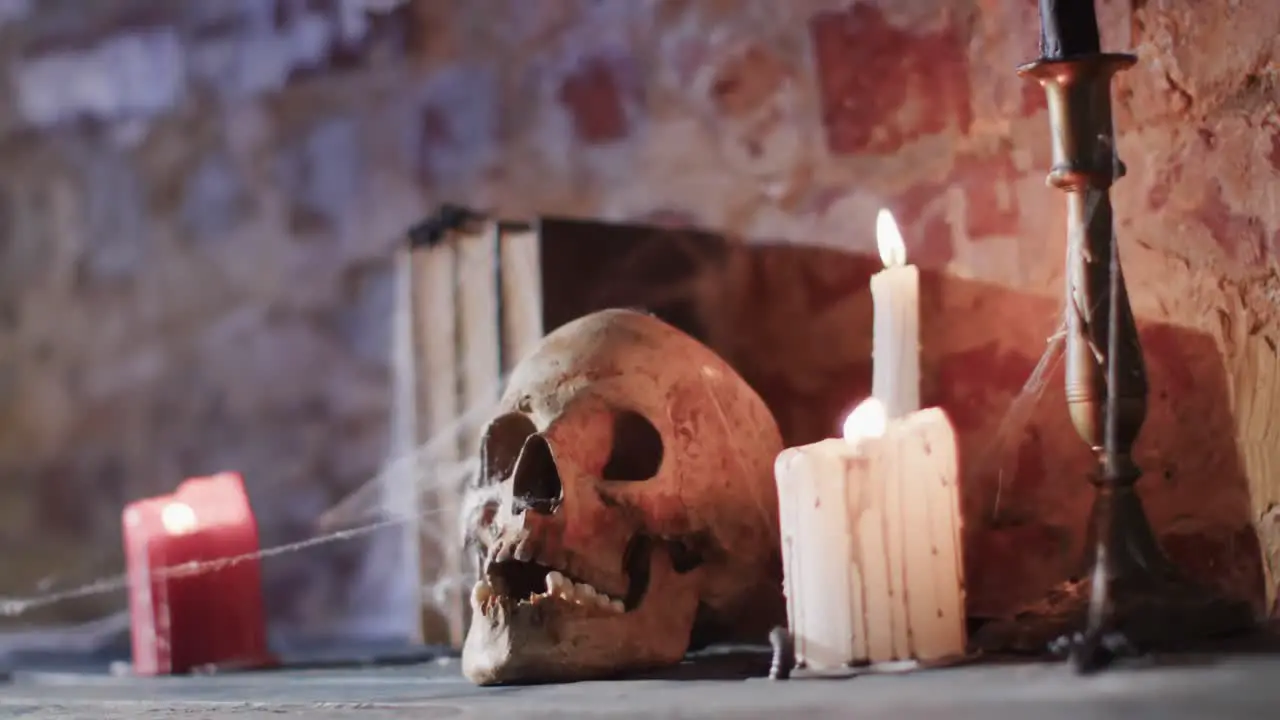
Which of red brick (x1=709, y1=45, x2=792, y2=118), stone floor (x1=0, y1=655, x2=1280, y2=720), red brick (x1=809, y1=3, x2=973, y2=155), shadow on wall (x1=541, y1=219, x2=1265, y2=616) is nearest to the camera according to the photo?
stone floor (x1=0, y1=655, x2=1280, y2=720)

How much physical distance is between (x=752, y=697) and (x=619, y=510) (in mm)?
229

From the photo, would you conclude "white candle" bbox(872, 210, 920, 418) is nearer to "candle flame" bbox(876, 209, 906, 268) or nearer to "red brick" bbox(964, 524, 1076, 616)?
"candle flame" bbox(876, 209, 906, 268)

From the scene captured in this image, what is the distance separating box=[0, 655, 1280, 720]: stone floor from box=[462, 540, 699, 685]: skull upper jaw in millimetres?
17

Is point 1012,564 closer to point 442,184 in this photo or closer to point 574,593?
point 574,593

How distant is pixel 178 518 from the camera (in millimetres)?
1325

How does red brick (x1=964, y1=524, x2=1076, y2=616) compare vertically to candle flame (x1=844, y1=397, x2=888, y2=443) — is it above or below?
below

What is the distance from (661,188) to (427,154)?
12.1 inches

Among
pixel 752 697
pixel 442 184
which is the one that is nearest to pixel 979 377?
pixel 752 697

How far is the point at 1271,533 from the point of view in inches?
41.8

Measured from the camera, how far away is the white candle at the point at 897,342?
3.13ft

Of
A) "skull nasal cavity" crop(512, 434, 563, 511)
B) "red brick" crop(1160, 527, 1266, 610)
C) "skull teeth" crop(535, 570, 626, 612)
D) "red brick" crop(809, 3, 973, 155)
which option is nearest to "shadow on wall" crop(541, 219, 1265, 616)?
"red brick" crop(1160, 527, 1266, 610)

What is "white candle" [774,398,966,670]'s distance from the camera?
35.4 inches

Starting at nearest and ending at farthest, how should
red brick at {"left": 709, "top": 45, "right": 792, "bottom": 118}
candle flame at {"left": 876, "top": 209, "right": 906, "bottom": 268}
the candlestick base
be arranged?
1. the candlestick base
2. candle flame at {"left": 876, "top": 209, "right": 906, "bottom": 268}
3. red brick at {"left": 709, "top": 45, "right": 792, "bottom": 118}

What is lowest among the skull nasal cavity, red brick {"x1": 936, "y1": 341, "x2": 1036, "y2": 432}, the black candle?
the skull nasal cavity
